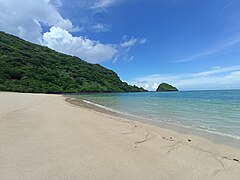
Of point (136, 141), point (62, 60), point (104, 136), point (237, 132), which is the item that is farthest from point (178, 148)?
point (62, 60)

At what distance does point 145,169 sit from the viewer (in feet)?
13.5

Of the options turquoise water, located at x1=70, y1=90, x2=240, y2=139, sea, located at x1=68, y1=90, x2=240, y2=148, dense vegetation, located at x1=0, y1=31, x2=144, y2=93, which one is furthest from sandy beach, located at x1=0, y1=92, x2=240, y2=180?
dense vegetation, located at x1=0, y1=31, x2=144, y2=93

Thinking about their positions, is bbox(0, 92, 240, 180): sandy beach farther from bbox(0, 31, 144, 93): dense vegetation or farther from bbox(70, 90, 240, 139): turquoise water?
bbox(0, 31, 144, 93): dense vegetation

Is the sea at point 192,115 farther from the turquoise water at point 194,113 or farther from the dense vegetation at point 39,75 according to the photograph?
the dense vegetation at point 39,75

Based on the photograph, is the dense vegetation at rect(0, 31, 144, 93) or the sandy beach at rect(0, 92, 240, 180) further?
the dense vegetation at rect(0, 31, 144, 93)

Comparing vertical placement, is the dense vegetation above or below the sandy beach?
above

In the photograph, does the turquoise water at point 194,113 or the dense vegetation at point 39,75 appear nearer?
the turquoise water at point 194,113

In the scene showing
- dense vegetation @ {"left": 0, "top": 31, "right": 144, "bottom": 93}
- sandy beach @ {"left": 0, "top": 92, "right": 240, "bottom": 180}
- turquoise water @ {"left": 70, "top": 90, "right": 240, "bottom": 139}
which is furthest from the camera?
dense vegetation @ {"left": 0, "top": 31, "right": 144, "bottom": 93}

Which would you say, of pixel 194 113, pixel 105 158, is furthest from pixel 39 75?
pixel 105 158

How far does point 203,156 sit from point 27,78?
85507 millimetres

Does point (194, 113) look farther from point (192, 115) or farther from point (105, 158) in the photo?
point (105, 158)

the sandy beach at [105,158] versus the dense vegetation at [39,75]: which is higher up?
the dense vegetation at [39,75]

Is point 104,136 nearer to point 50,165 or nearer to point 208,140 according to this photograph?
point 50,165

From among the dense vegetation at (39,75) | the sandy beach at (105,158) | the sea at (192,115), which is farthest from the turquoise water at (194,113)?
the dense vegetation at (39,75)
